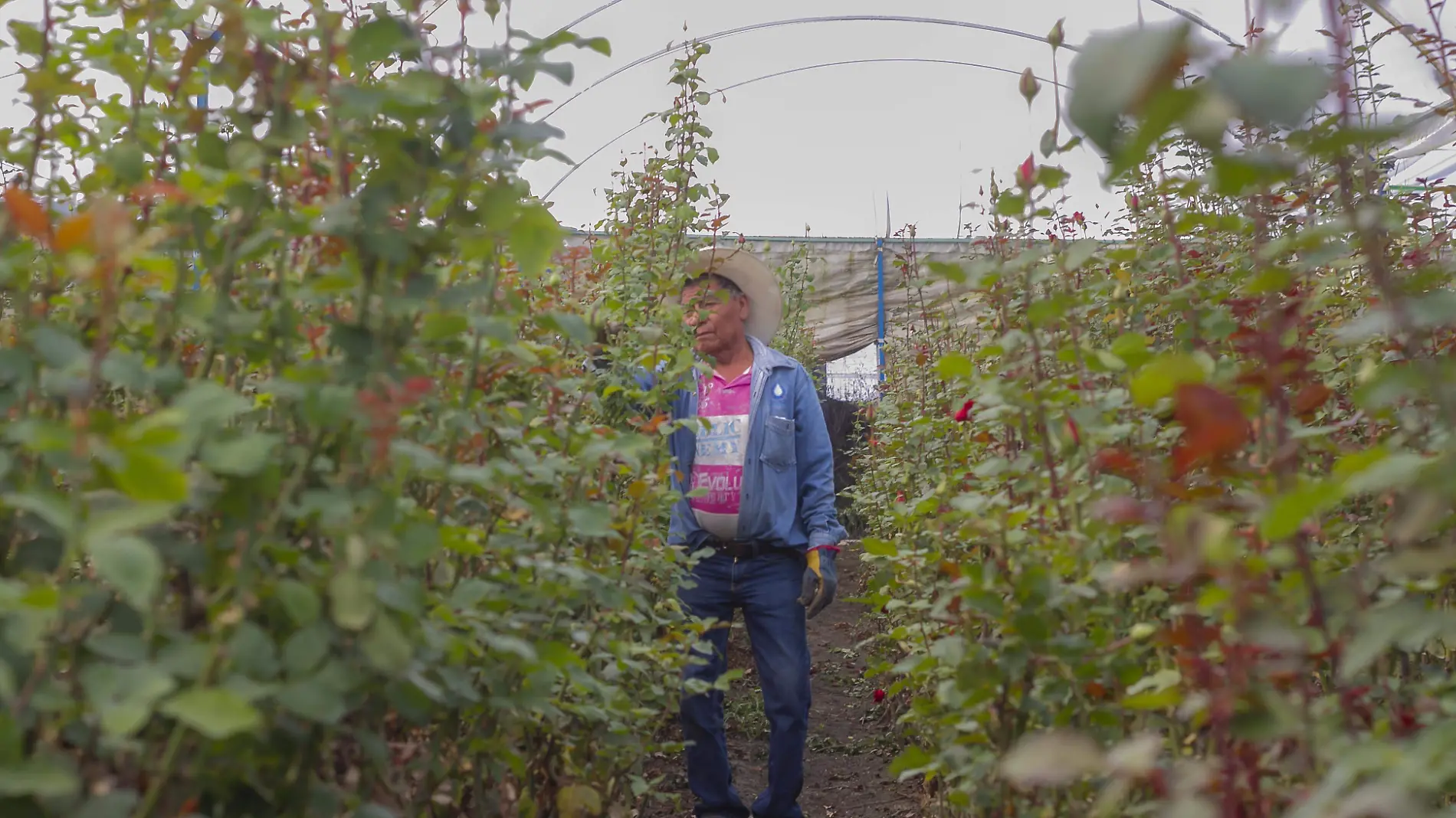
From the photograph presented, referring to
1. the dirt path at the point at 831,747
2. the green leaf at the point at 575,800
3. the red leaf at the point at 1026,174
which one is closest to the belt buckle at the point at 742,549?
the dirt path at the point at 831,747

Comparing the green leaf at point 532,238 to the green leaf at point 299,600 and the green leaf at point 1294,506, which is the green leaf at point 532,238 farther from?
the green leaf at point 1294,506

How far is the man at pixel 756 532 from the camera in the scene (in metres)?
3.80

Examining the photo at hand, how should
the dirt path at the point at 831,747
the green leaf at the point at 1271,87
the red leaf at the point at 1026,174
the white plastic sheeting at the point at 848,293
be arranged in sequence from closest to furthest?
the green leaf at the point at 1271,87 < the red leaf at the point at 1026,174 < the dirt path at the point at 831,747 < the white plastic sheeting at the point at 848,293

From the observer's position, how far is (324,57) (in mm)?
1250

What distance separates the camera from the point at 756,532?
3885 mm

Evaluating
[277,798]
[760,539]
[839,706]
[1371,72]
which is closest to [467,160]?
[277,798]

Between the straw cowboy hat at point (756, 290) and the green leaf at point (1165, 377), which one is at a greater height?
the straw cowboy hat at point (756, 290)

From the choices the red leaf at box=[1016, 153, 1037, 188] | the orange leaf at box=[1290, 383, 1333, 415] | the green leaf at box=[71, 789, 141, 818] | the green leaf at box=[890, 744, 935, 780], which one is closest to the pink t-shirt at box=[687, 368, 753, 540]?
the green leaf at box=[890, 744, 935, 780]

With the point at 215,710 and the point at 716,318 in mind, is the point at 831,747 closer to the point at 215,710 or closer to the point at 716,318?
the point at 716,318

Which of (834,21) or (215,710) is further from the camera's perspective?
(834,21)

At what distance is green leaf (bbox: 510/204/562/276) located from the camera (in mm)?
1101

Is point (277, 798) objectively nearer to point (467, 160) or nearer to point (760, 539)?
point (467, 160)

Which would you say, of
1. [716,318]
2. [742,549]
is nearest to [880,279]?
[716,318]

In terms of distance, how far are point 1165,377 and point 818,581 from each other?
3.15 metres
